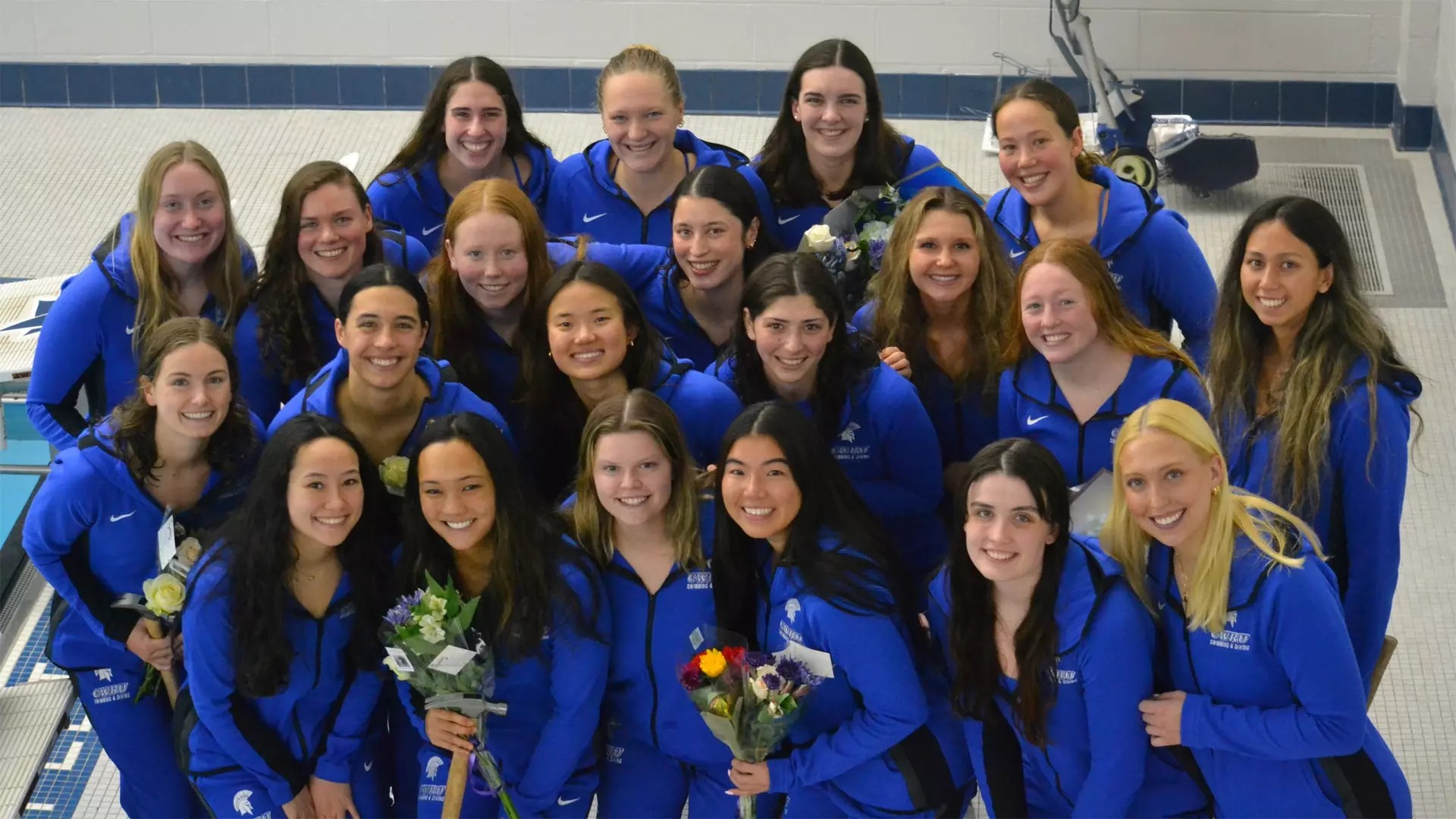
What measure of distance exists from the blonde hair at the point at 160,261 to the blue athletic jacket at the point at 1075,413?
6.93 ft

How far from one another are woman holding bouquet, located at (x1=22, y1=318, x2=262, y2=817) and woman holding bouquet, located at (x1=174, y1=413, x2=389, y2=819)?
0.16 meters

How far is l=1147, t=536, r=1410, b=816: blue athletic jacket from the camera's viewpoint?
3.33 meters

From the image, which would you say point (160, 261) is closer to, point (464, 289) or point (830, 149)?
point (464, 289)

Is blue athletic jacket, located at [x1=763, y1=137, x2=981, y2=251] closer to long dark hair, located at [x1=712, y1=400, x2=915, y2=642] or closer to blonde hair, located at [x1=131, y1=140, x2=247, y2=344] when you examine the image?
long dark hair, located at [x1=712, y1=400, x2=915, y2=642]

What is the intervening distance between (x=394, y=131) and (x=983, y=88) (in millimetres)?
3054

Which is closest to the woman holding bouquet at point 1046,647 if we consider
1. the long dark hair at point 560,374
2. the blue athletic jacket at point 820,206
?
the long dark hair at point 560,374

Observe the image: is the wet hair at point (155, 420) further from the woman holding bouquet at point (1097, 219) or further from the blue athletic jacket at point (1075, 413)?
the woman holding bouquet at point (1097, 219)

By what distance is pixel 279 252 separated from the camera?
456 centimetres

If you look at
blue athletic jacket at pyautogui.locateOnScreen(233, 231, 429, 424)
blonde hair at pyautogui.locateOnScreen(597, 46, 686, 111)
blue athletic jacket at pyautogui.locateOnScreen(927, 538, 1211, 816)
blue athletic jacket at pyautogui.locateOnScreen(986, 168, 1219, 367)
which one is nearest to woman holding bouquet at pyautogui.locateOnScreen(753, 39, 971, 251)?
blonde hair at pyautogui.locateOnScreen(597, 46, 686, 111)

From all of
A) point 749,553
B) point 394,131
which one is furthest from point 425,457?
point 394,131

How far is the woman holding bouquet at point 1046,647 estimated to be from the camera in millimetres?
3479

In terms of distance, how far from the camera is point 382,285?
4.16m

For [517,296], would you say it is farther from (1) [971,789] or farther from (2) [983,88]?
(2) [983,88]

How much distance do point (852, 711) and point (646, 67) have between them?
6.84ft
